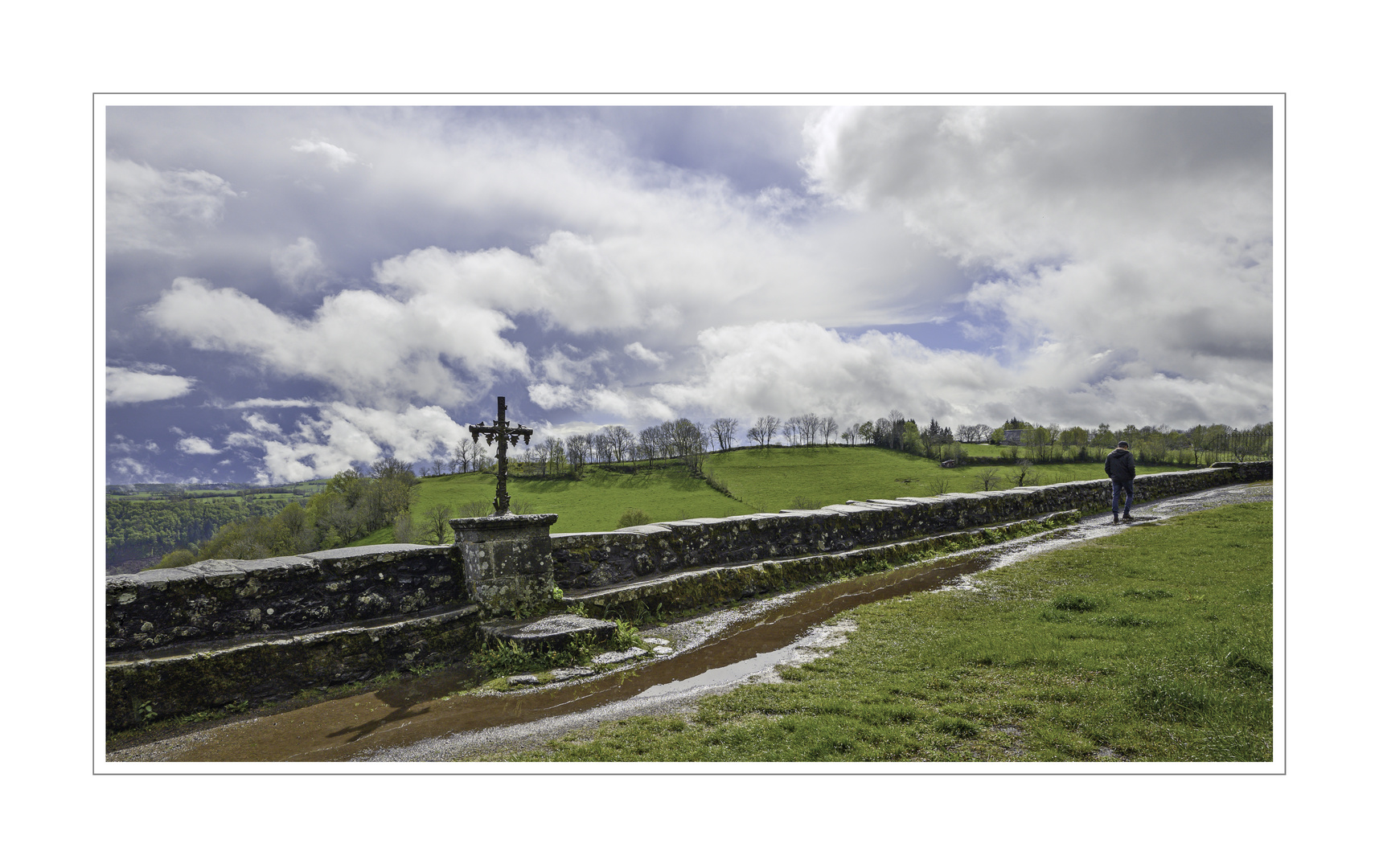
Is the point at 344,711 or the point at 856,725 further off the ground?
the point at 856,725

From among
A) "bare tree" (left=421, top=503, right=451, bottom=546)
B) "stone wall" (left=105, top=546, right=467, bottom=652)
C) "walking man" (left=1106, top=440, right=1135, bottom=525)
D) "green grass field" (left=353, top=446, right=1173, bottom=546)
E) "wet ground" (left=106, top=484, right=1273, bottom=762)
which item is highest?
"walking man" (left=1106, top=440, right=1135, bottom=525)

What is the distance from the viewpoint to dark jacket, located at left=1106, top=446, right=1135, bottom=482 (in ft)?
41.2

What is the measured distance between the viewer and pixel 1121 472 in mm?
12758

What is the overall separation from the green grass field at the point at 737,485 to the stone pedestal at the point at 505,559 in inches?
913

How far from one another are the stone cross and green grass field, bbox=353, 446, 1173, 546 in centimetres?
2268

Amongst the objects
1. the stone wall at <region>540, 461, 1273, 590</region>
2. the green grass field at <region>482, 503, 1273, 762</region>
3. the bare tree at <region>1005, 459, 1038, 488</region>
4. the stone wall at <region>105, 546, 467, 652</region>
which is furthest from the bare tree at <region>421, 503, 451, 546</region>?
the green grass field at <region>482, 503, 1273, 762</region>

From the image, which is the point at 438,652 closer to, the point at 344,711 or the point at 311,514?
the point at 344,711

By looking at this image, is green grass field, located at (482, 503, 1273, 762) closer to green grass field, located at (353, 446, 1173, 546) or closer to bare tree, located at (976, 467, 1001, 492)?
green grass field, located at (353, 446, 1173, 546)

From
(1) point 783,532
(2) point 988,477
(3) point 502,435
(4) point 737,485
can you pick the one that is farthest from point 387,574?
(4) point 737,485

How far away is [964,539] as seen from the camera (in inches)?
433

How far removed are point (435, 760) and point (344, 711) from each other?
1.40 meters

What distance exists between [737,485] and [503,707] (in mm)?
36571

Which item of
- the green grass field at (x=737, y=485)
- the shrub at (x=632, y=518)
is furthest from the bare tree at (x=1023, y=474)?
the shrub at (x=632, y=518)
